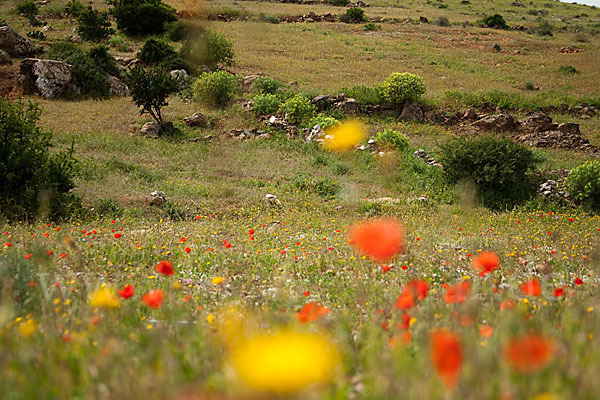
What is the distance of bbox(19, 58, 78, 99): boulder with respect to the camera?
19.2 m

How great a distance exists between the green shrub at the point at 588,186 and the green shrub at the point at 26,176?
11.7 meters

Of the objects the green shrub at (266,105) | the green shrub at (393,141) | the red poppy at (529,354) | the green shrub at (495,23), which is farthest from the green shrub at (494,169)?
the green shrub at (495,23)

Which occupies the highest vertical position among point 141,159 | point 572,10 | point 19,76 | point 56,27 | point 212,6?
point 572,10

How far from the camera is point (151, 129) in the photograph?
53.1 feet

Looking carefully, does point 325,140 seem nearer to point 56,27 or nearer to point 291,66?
point 291,66

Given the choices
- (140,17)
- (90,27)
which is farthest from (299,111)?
(140,17)

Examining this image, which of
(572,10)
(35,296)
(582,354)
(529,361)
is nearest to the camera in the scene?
(529,361)

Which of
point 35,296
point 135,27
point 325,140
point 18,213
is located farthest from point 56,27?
point 35,296

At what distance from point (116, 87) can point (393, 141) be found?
46.7 feet

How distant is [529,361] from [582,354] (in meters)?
0.85

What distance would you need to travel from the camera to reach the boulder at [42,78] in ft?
63.0

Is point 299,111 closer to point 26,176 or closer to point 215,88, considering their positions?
point 215,88

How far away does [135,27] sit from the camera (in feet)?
101

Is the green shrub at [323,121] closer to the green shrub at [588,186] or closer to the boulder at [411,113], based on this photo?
the boulder at [411,113]
